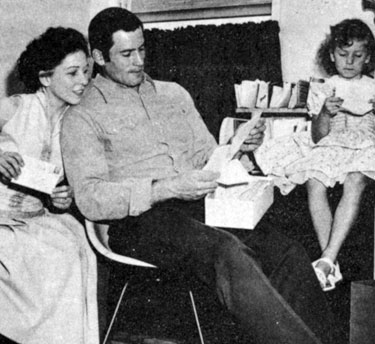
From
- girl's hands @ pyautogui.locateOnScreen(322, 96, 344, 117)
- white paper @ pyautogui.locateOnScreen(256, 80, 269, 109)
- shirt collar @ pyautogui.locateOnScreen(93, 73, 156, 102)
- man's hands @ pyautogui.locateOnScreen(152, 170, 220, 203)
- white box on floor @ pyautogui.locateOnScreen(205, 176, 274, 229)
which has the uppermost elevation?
shirt collar @ pyautogui.locateOnScreen(93, 73, 156, 102)

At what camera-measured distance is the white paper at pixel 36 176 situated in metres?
1.83

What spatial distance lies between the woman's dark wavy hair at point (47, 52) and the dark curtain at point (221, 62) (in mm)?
1044

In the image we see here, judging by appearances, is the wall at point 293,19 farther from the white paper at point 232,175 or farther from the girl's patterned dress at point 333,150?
the white paper at point 232,175

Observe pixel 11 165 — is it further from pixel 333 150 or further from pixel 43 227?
pixel 333 150

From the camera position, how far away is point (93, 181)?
1883 millimetres

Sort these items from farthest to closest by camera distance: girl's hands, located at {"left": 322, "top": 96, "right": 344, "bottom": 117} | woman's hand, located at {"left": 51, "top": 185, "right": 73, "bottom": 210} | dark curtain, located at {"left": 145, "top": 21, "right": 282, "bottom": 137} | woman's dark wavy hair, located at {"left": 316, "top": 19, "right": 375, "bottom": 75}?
dark curtain, located at {"left": 145, "top": 21, "right": 282, "bottom": 137}
woman's dark wavy hair, located at {"left": 316, "top": 19, "right": 375, "bottom": 75}
girl's hands, located at {"left": 322, "top": 96, "right": 344, "bottom": 117}
woman's hand, located at {"left": 51, "top": 185, "right": 73, "bottom": 210}

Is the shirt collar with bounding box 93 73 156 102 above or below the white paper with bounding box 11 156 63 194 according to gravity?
above

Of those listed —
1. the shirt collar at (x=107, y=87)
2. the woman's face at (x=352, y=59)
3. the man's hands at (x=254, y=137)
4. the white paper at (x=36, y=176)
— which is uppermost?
the woman's face at (x=352, y=59)

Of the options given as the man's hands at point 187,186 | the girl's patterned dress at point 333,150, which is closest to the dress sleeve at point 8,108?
the man's hands at point 187,186

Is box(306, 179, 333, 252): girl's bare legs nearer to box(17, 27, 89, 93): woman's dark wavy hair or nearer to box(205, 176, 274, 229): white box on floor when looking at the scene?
box(205, 176, 274, 229): white box on floor

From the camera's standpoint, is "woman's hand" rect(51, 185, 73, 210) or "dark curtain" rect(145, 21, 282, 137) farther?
"dark curtain" rect(145, 21, 282, 137)

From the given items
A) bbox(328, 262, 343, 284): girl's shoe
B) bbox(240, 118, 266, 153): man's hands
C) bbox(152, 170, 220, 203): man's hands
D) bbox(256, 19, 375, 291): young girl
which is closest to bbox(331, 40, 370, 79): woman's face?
bbox(256, 19, 375, 291): young girl

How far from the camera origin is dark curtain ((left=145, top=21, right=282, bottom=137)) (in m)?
3.08

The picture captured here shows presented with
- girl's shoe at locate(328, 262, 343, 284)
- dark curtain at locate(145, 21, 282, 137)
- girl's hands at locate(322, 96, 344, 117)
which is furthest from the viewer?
dark curtain at locate(145, 21, 282, 137)
